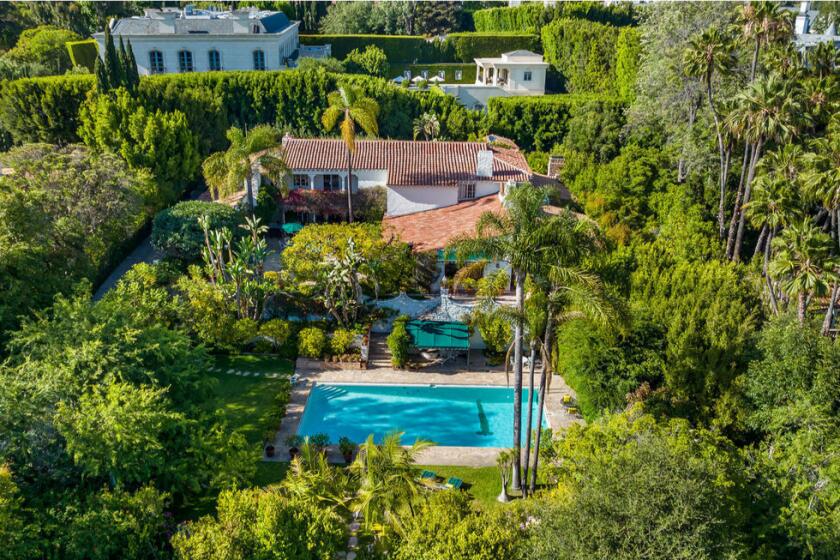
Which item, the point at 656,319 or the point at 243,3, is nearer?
the point at 656,319

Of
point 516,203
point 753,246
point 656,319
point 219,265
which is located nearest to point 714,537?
point 516,203

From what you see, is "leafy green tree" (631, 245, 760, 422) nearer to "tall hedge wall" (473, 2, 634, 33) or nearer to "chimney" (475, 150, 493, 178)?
"chimney" (475, 150, 493, 178)

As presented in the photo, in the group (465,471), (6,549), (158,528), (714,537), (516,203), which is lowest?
(465,471)

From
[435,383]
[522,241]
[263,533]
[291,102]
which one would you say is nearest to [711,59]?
[435,383]

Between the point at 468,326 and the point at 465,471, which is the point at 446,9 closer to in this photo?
the point at 468,326

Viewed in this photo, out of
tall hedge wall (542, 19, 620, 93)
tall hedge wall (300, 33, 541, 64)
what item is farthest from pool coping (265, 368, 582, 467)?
tall hedge wall (300, 33, 541, 64)

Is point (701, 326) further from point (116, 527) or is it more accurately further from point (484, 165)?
point (116, 527)

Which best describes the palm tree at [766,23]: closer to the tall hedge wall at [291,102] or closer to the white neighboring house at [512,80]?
the tall hedge wall at [291,102]
